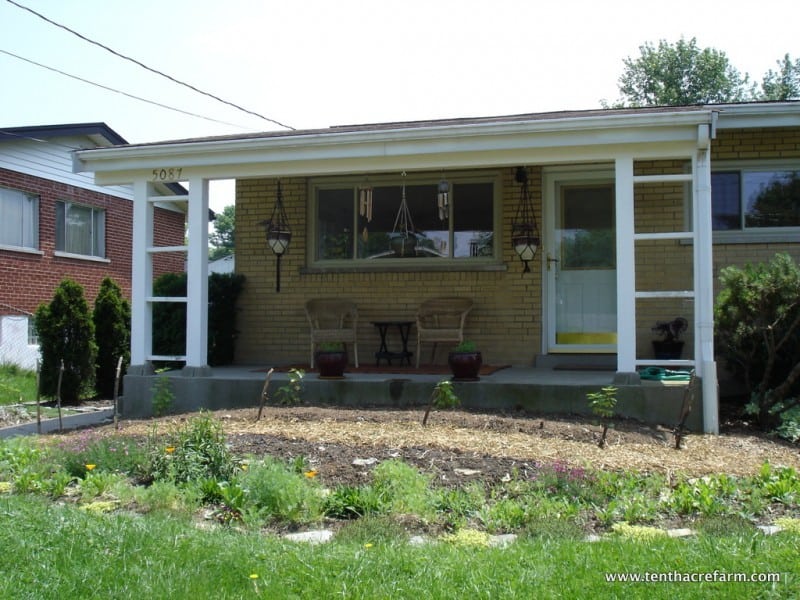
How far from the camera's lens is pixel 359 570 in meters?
3.46

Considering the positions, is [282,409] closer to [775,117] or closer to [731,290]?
[731,290]

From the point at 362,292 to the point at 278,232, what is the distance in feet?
4.55

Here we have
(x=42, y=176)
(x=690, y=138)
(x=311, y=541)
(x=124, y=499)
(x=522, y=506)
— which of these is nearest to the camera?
(x=311, y=541)

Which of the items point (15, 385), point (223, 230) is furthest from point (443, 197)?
point (223, 230)

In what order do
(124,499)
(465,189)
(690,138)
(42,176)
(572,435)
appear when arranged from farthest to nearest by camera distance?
(42,176), (465,189), (690,138), (572,435), (124,499)

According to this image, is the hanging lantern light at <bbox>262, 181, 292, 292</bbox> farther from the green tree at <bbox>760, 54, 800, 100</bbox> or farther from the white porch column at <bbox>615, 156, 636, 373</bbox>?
the green tree at <bbox>760, 54, 800, 100</bbox>

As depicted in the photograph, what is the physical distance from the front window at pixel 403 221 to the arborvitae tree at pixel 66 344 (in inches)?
147

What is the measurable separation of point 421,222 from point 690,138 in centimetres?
404

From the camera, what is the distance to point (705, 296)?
7371 millimetres

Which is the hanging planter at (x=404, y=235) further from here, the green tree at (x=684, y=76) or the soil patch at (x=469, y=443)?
the green tree at (x=684, y=76)

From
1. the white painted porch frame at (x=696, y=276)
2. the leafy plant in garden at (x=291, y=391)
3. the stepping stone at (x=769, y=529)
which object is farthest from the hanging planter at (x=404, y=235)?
the stepping stone at (x=769, y=529)

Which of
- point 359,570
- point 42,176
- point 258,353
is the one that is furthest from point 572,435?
point 42,176

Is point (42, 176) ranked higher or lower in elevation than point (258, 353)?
higher

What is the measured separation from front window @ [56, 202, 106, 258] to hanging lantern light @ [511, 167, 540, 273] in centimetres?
1163
